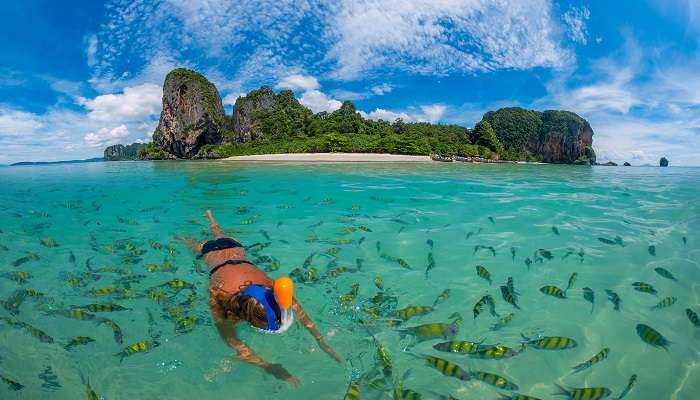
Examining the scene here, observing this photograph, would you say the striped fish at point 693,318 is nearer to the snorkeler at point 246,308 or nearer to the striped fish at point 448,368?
the striped fish at point 448,368

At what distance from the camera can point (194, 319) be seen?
4.70 meters

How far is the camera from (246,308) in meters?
3.46

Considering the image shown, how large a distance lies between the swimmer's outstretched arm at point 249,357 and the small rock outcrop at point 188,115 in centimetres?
10465

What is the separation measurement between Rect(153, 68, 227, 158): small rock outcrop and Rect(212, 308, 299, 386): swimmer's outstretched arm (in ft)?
343

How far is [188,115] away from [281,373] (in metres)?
109

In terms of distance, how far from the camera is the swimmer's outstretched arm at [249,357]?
12.1 feet

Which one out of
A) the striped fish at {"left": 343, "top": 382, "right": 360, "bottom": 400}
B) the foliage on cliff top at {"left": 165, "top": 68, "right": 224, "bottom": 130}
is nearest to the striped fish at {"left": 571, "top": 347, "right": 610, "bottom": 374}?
the striped fish at {"left": 343, "top": 382, "right": 360, "bottom": 400}

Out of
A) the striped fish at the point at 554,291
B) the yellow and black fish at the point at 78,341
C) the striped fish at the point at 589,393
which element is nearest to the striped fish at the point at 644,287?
the striped fish at the point at 554,291

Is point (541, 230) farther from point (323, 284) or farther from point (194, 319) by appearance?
point (194, 319)

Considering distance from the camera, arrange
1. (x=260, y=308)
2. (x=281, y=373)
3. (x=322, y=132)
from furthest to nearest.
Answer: (x=322, y=132), (x=281, y=373), (x=260, y=308)

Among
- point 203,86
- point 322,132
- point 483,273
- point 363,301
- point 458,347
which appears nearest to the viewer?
point 458,347

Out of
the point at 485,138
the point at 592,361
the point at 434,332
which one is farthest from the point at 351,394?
the point at 485,138

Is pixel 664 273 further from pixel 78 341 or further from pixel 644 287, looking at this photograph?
pixel 78 341

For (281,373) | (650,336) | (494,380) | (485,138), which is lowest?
(281,373)
